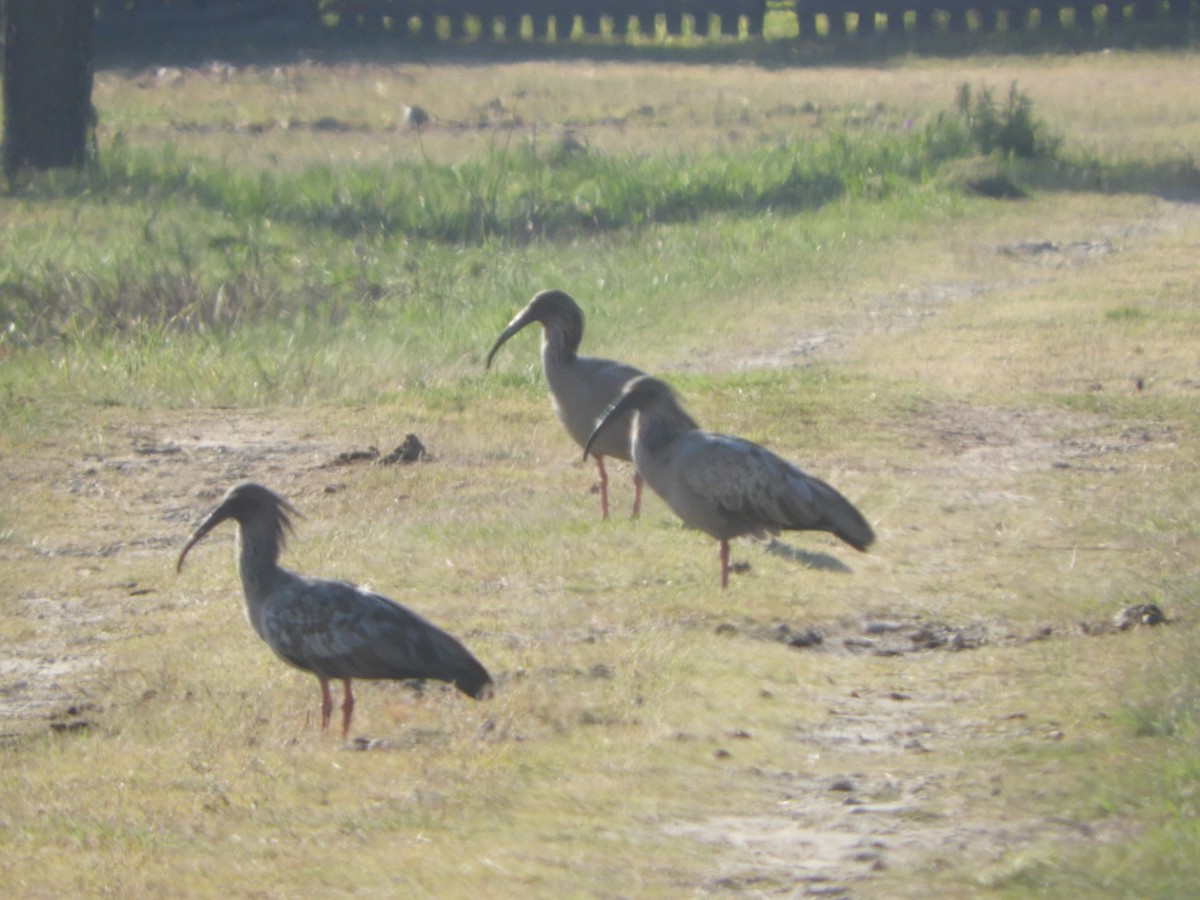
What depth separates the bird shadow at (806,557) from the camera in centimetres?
790

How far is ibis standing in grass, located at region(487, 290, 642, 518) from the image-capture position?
8.77 m

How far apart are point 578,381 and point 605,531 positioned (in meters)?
0.99

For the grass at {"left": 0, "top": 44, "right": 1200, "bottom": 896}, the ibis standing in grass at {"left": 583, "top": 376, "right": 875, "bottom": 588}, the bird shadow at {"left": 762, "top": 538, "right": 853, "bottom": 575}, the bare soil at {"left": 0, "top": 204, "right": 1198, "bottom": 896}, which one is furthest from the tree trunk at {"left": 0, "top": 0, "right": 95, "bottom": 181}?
the ibis standing in grass at {"left": 583, "top": 376, "right": 875, "bottom": 588}

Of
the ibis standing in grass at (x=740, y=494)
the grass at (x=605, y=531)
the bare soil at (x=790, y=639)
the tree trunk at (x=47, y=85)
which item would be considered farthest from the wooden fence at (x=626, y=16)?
the ibis standing in grass at (x=740, y=494)

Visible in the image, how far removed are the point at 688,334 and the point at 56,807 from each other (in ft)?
27.6

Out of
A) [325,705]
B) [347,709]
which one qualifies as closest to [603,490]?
[325,705]

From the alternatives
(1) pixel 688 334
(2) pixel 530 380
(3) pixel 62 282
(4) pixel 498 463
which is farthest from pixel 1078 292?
(3) pixel 62 282

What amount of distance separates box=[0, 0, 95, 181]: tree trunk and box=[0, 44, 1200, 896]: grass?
48.4 inches

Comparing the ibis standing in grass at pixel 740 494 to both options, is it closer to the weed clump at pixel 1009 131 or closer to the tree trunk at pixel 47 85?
the weed clump at pixel 1009 131

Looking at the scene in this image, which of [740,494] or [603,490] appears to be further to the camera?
[603,490]

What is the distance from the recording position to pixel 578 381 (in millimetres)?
9086

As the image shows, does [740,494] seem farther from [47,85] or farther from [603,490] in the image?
[47,85]

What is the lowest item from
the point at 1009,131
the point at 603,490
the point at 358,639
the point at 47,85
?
the point at 603,490

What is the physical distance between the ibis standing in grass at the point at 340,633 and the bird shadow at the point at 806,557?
7.49ft
